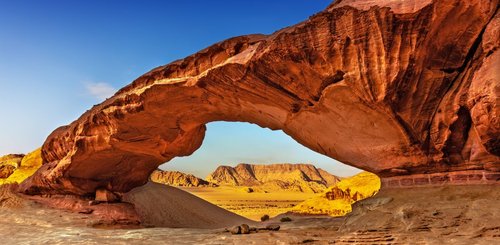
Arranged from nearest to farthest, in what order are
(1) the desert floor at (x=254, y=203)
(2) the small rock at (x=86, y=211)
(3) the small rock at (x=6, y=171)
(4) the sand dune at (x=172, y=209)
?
1. (2) the small rock at (x=86, y=211)
2. (4) the sand dune at (x=172, y=209)
3. (3) the small rock at (x=6, y=171)
4. (1) the desert floor at (x=254, y=203)

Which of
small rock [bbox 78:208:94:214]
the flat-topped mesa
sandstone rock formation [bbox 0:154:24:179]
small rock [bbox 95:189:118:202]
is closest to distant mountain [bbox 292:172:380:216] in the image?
small rock [bbox 95:189:118:202]

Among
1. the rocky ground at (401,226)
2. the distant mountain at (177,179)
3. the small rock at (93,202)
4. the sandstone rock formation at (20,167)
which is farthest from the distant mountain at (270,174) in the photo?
the rocky ground at (401,226)

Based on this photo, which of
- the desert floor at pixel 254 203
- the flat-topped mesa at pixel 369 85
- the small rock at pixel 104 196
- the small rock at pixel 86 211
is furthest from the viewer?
the desert floor at pixel 254 203

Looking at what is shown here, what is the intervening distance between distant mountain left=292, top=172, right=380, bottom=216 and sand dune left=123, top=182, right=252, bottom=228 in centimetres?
476

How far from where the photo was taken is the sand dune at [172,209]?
13664 millimetres

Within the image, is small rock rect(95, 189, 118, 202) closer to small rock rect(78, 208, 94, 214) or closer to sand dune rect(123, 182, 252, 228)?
small rock rect(78, 208, 94, 214)

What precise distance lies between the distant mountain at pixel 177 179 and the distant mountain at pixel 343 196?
161 feet

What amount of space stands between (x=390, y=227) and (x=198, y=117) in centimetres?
595

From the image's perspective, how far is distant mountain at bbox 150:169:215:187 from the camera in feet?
223

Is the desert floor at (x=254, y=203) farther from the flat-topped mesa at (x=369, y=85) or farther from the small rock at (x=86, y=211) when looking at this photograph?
the flat-topped mesa at (x=369, y=85)

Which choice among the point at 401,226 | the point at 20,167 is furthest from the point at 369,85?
the point at 20,167

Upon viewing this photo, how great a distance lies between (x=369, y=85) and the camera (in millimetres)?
6242

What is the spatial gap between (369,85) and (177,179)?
68.7m

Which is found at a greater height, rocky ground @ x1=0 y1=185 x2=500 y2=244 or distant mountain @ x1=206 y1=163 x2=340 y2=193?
distant mountain @ x1=206 y1=163 x2=340 y2=193
